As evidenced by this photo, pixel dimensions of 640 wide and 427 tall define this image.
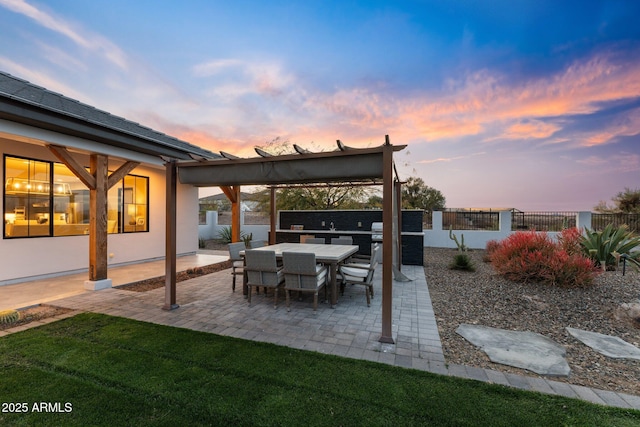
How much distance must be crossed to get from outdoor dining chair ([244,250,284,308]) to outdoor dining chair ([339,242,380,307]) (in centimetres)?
129

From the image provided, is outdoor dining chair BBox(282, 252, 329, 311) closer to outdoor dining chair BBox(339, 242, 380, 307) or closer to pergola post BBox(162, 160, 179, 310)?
outdoor dining chair BBox(339, 242, 380, 307)

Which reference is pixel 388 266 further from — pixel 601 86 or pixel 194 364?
pixel 601 86

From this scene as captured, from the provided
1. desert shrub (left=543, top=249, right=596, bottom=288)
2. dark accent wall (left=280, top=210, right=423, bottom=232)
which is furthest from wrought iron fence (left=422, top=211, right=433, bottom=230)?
desert shrub (left=543, top=249, right=596, bottom=288)

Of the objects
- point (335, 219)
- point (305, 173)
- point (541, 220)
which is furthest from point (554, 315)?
point (541, 220)

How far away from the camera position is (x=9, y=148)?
5.52 meters

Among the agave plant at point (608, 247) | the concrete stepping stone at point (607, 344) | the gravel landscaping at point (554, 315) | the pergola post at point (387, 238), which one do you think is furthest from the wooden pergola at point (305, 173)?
the agave plant at point (608, 247)

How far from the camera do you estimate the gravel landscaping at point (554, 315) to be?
2.62 meters

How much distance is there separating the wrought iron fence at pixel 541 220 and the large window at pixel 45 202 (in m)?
15.7

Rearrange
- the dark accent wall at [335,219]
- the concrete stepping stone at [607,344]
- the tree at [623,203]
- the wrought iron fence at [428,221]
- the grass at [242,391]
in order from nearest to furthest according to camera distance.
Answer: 1. the grass at [242,391]
2. the concrete stepping stone at [607,344]
3. the dark accent wall at [335,219]
4. the wrought iron fence at [428,221]
5. the tree at [623,203]

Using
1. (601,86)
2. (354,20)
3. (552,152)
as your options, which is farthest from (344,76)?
(552,152)

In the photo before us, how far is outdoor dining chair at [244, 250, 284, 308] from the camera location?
4.36m

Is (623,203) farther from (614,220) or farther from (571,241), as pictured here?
(571,241)

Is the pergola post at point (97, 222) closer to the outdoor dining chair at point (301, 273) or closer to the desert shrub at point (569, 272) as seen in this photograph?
the outdoor dining chair at point (301, 273)

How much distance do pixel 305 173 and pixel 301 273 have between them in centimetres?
166
